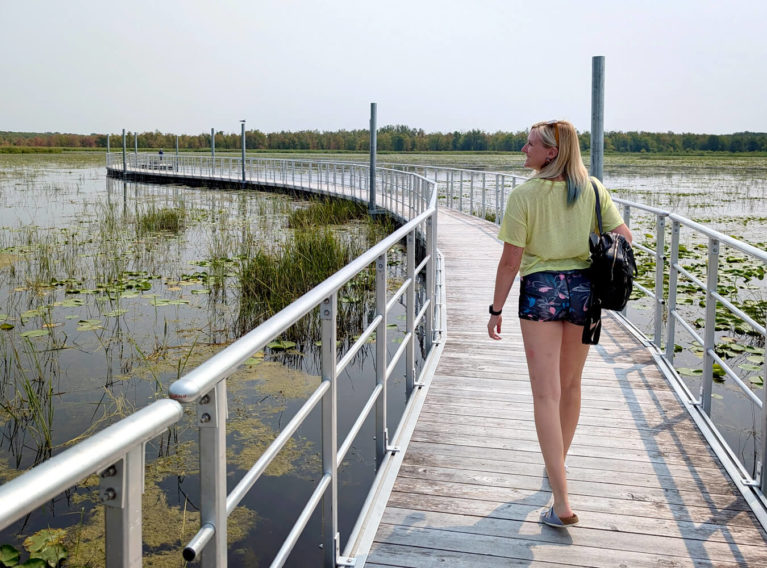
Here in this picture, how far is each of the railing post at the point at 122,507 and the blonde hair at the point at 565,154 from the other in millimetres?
1814

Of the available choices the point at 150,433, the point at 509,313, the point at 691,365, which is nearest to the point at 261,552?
the point at 150,433

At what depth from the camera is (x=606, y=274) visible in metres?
2.54

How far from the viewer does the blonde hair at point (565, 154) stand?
2486 mm

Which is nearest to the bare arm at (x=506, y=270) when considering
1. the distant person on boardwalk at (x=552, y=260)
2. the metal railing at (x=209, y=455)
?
the distant person on boardwalk at (x=552, y=260)

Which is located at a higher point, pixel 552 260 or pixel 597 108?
pixel 597 108

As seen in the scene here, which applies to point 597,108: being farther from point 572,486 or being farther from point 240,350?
point 240,350

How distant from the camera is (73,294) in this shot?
346 inches

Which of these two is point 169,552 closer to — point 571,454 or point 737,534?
point 571,454

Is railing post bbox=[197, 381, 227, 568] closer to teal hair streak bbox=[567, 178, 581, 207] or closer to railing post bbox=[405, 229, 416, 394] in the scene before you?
teal hair streak bbox=[567, 178, 581, 207]

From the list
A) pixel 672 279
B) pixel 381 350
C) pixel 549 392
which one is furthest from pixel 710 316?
pixel 381 350

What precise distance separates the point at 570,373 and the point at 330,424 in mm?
929

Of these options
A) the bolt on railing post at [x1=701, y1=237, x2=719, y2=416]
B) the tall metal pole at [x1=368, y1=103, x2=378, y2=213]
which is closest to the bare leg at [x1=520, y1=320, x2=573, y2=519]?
the bolt on railing post at [x1=701, y1=237, x2=719, y2=416]

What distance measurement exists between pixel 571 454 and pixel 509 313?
10.9ft

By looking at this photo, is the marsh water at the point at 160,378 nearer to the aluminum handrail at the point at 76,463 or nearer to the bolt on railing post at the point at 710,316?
the bolt on railing post at the point at 710,316
